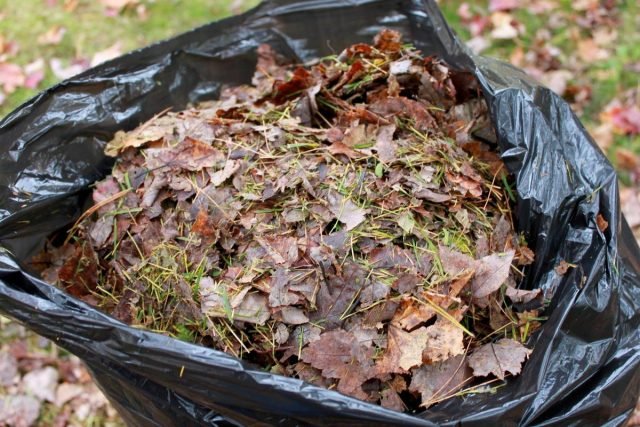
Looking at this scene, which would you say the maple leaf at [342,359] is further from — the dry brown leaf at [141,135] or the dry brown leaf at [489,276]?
the dry brown leaf at [141,135]

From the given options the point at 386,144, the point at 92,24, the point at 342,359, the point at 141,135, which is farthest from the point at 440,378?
the point at 92,24

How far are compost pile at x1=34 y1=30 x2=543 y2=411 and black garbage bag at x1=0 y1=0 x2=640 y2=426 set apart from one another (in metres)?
→ 0.07

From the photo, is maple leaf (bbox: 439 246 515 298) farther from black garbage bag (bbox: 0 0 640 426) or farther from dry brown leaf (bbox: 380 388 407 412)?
dry brown leaf (bbox: 380 388 407 412)

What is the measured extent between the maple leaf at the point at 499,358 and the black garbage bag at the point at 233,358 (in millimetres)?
25

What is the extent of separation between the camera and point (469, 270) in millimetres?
1309

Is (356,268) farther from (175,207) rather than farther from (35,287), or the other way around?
(35,287)

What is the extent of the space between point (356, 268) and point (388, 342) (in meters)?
0.16

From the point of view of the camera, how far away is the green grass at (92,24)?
9.67 ft

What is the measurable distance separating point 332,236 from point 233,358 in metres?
0.37

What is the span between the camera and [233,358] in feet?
3.73

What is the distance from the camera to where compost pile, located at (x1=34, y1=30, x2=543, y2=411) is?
1285mm

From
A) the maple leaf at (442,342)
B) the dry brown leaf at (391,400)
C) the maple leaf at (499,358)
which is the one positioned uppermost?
the maple leaf at (442,342)

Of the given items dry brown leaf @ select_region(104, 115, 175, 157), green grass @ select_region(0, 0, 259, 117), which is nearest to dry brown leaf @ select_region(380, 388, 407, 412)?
dry brown leaf @ select_region(104, 115, 175, 157)

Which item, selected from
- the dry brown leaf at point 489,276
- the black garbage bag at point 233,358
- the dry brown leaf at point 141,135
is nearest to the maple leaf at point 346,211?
the dry brown leaf at point 489,276
